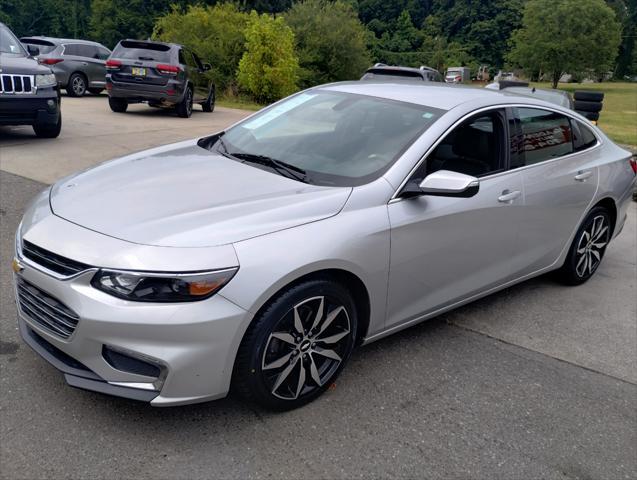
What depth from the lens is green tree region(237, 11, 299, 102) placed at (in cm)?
2086

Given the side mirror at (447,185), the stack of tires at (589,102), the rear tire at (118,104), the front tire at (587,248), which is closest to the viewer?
the side mirror at (447,185)

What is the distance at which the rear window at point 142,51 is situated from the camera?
528 inches

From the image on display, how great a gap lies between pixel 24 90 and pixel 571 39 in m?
58.6

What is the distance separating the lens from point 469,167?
3803 mm

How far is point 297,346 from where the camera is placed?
2881 millimetres

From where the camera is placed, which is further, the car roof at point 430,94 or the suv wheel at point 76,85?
the suv wheel at point 76,85

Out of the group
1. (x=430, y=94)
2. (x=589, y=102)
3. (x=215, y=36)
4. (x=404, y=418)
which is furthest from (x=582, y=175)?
(x=215, y=36)

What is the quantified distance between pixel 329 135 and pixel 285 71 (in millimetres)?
18349

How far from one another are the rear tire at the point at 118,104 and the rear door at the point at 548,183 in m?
11.5

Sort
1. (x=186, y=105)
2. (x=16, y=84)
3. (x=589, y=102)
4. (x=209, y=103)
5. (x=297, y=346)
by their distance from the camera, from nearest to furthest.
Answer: (x=297, y=346)
(x=16, y=84)
(x=589, y=102)
(x=186, y=105)
(x=209, y=103)

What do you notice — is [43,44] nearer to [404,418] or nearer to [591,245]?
[591,245]

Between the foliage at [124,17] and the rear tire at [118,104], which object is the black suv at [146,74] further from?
the foliage at [124,17]

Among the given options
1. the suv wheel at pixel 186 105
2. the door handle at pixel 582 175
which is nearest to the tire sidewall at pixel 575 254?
the door handle at pixel 582 175

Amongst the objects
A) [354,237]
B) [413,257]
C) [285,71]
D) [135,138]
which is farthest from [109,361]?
[285,71]
